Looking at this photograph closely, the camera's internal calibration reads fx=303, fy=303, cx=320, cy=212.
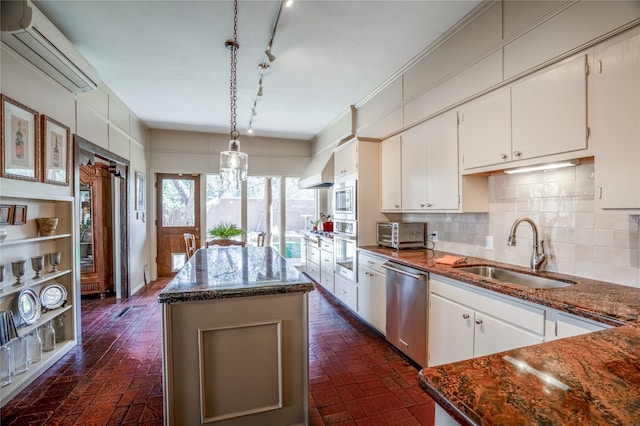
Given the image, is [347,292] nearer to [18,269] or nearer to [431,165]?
[431,165]

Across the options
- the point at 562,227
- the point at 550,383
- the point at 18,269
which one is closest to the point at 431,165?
the point at 562,227

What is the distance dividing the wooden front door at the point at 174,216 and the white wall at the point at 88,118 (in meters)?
0.45

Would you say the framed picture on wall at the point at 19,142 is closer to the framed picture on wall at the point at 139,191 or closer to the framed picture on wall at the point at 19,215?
the framed picture on wall at the point at 19,215

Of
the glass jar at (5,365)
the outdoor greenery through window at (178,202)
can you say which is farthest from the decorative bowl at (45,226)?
the outdoor greenery through window at (178,202)

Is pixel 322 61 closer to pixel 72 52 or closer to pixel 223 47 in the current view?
pixel 223 47

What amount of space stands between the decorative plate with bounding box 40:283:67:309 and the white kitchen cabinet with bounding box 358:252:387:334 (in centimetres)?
300

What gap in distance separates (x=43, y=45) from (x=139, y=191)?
3.10 meters

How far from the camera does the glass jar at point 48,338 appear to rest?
8.80ft

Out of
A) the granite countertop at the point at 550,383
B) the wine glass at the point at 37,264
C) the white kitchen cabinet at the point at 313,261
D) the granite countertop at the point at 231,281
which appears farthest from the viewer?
the white kitchen cabinet at the point at 313,261

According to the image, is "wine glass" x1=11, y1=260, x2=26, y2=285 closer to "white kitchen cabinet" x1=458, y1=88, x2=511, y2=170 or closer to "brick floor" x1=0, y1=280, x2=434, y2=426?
"brick floor" x1=0, y1=280, x2=434, y2=426

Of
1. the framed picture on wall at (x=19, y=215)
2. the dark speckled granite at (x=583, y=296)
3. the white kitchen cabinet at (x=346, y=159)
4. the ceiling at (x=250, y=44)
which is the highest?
the ceiling at (x=250, y=44)

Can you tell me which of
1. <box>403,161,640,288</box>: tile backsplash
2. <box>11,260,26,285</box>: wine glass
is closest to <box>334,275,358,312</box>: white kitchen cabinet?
<box>403,161,640,288</box>: tile backsplash

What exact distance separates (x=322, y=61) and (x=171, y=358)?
295 cm

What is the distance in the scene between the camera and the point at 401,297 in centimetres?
276
